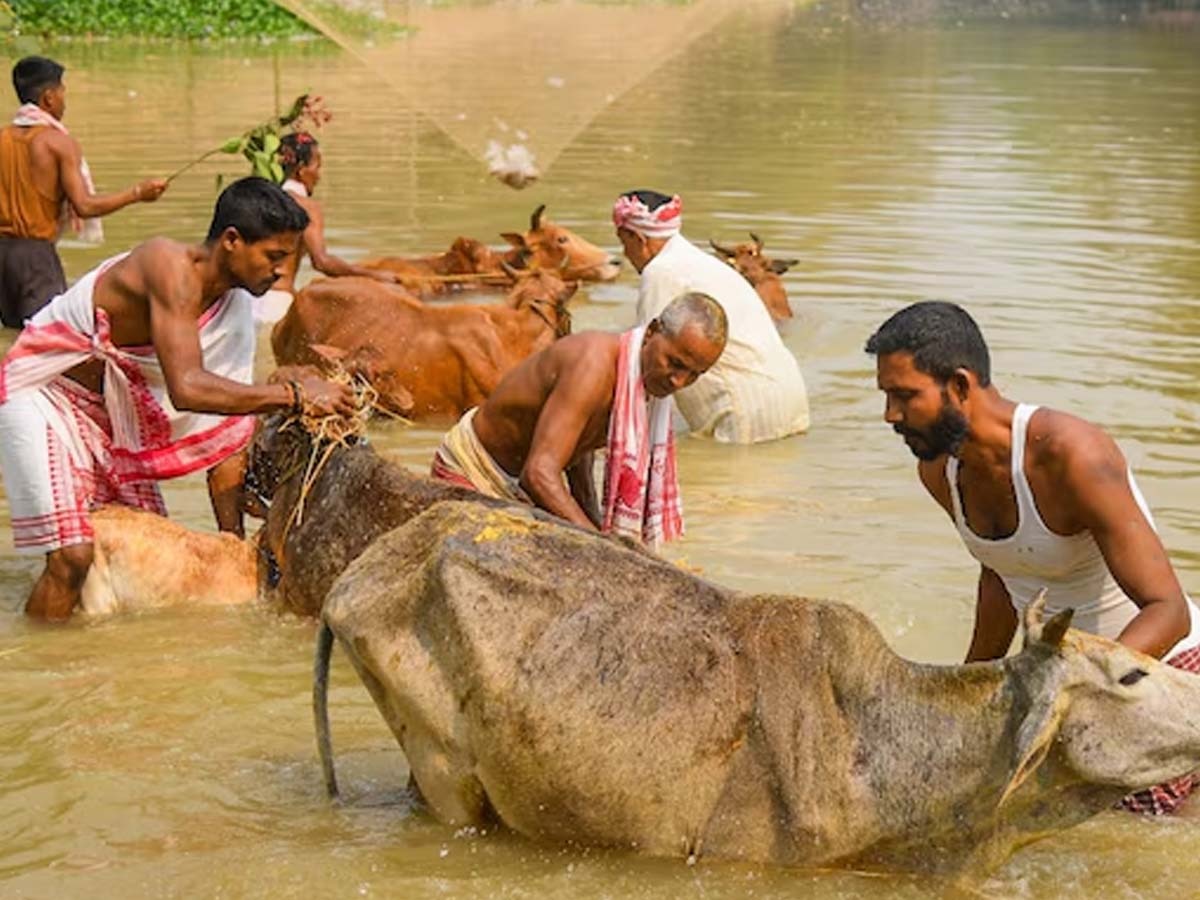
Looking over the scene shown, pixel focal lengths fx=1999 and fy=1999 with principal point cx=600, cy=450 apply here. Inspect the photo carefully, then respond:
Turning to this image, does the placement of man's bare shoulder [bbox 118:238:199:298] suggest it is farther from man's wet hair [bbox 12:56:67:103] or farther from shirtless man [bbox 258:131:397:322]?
man's wet hair [bbox 12:56:67:103]

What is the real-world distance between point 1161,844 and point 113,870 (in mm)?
2801

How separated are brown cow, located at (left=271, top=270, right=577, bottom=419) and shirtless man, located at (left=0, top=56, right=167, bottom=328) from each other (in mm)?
1308

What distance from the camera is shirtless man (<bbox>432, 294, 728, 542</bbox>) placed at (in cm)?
655

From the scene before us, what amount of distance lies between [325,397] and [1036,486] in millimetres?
2714

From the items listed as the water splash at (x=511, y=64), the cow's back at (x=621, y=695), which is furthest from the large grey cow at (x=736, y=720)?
the water splash at (x=511, y=64)

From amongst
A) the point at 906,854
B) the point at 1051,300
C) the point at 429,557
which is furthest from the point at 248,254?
the point at 1051,300

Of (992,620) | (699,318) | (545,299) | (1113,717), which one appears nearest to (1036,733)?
(1113,717)

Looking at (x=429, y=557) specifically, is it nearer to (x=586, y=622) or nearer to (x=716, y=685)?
(x=586, y=622)

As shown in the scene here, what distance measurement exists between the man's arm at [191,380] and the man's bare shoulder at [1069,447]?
8.79 feet

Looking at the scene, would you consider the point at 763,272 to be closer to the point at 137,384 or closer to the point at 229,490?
the point at 229,490

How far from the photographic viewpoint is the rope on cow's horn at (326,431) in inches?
272

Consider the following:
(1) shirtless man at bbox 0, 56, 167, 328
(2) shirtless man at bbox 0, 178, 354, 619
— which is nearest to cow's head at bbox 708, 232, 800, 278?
(1) shirtless man at bbox 0, 56, 167, 328

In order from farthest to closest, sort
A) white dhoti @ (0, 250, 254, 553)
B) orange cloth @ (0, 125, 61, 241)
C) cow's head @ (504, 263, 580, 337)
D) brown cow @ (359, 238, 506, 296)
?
brown cow @ (359, 238, 506, 296) < orange cloth @ (0, 125, 61, 241) < cow's head @ (504, 263, 580, 337) < white dhoti @ (0, 250, 254, 553)

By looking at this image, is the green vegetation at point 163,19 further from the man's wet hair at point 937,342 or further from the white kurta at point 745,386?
the man's wet hair at point 937,342
